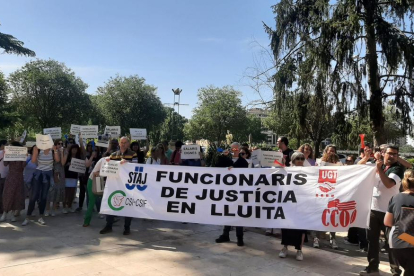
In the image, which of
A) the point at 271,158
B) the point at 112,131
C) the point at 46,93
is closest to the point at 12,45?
the point at 46,93

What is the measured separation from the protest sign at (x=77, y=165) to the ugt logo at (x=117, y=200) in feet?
7.36

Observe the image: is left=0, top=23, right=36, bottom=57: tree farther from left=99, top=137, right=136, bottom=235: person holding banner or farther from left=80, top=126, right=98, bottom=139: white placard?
left=99, top=137, right=136, bottom=235: person holding banner

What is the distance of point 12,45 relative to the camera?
771 inches

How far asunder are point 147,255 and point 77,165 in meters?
3.71

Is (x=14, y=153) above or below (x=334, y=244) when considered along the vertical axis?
above

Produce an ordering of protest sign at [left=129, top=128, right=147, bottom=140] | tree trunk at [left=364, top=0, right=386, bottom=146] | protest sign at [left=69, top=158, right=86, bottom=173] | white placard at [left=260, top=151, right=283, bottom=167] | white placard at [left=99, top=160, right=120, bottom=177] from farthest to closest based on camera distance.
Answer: tree trunk at [left=364, top=0, right=386, bottom=146]
protest sign at [left=129, top=128, right=147, bottom=140]
protest sign at [left=69, top=158, right=86, bottom=173]
white placard at [left=260, top=151, right=283, bottom=167]
white placard at [left=99, top=160, right=120, bottom=177]

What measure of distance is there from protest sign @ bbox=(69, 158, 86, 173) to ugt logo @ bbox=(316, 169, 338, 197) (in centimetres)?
553

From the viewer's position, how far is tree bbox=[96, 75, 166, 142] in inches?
1487

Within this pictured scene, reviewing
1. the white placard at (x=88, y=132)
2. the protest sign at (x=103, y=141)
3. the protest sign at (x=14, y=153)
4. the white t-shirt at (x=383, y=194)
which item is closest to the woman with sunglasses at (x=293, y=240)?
the white t-shirt at (x=383, y=194)

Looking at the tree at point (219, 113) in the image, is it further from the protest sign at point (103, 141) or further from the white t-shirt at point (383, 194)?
the white t-shirt at point (383, 194)

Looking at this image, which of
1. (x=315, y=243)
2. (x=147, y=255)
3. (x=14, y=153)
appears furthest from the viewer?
(x=14, y=153)

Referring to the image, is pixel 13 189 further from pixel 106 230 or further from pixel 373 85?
pixel 373 85

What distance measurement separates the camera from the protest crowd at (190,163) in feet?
14.2

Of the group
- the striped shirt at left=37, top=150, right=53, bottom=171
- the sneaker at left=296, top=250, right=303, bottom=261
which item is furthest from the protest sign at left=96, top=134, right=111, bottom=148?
the sneaker at left=296, top=250, right=303, bottom=261
